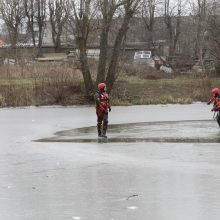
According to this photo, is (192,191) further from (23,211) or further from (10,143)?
(10,143)

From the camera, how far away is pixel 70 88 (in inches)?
1390

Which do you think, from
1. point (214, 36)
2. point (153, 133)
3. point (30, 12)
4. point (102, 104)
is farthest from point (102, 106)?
point (30, 12)

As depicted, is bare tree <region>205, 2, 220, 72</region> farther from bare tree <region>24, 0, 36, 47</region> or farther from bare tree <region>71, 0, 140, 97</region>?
bare tree <region>24, 0, 36, 47</region>

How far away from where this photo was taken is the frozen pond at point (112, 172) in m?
8.68

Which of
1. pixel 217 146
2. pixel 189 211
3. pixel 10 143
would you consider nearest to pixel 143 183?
pixel 189 211

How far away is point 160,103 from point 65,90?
228 inches

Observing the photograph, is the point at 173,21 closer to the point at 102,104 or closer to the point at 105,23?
the point at 105,23

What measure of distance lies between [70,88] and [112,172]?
2387 centimetres

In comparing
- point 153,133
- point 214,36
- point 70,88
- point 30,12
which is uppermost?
point 30,12

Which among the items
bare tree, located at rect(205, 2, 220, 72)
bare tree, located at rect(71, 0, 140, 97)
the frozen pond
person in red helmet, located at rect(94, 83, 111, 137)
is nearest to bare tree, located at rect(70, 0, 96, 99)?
bare tree, located at rect(71, 0, 140, 97)

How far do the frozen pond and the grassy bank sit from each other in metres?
11.3

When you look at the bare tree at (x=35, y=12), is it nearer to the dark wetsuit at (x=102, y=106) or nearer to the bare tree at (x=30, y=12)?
the bare tree at (x=30, y=12)

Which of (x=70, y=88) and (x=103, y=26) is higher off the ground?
(x=103, y=26)

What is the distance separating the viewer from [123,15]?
1373 inches
